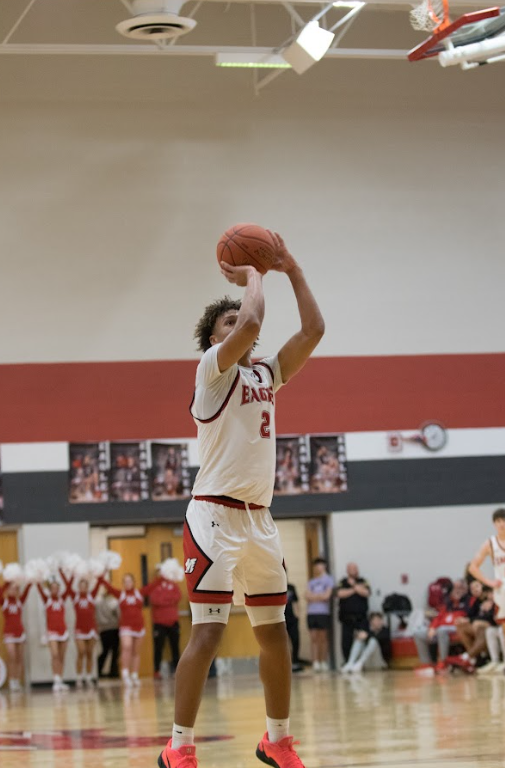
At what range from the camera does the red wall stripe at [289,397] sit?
17.7 meters

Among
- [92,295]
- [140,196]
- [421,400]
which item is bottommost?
[421,400]

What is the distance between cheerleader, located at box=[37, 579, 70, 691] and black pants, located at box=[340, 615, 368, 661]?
167 inches

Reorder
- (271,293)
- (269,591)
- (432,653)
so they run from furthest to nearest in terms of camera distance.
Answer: (271,293) < (432,653) < (269,591)

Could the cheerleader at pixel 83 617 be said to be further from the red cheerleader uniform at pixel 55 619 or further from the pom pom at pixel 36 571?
the pom pom at pixel 36 571

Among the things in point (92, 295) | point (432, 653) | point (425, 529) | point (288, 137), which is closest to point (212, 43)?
point (288, 137)

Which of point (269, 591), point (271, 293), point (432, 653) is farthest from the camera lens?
point (271, 293)

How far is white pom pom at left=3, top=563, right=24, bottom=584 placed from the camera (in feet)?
55.3

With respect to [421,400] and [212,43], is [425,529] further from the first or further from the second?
[212,43]

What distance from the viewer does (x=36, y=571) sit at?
667 inches

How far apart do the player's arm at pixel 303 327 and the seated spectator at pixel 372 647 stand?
12.9 meters

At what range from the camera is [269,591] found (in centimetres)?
505

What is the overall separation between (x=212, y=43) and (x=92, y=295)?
4419 millimetres

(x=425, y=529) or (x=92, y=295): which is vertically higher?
(x=92, y=295)

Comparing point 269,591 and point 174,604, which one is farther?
point 174,604
